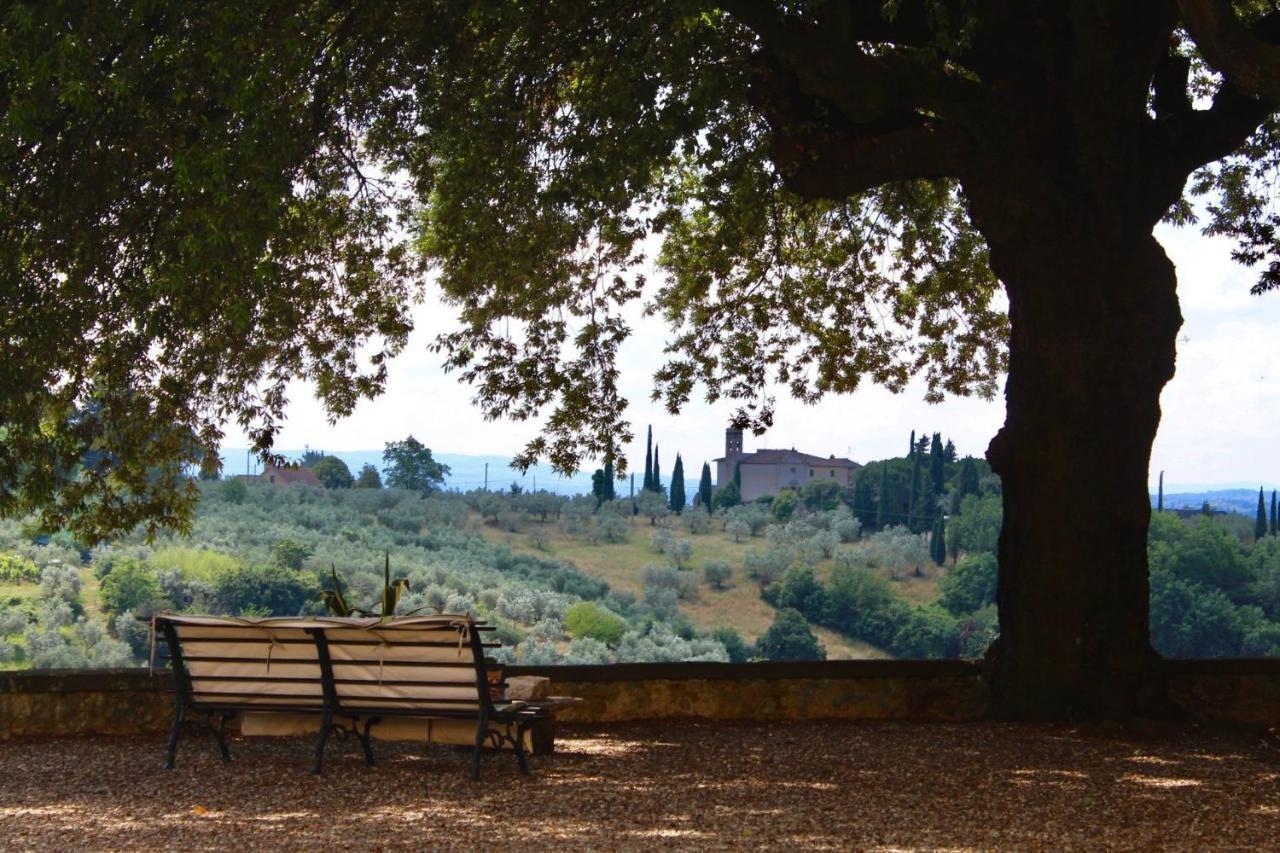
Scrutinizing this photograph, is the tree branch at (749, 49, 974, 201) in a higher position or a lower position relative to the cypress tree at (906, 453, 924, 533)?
higher

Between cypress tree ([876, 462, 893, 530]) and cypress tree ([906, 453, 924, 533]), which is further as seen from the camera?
cypress tree ([876, 462, 893, 530])

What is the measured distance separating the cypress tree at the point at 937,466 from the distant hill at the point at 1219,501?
9457mm

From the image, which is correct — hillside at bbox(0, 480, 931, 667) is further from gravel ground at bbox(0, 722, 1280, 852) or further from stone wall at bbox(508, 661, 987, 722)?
gravel ground at bbox(0, 722, 1280, 852)

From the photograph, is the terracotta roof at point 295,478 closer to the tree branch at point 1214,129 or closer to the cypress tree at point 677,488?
the cypress tree at point 677,488

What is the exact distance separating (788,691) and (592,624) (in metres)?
35.0

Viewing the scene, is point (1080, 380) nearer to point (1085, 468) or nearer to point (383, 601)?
point (1085, 468)

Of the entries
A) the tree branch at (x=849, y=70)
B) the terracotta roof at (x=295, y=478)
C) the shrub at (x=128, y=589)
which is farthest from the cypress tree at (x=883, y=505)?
the tree branch at (x=849, y=70)

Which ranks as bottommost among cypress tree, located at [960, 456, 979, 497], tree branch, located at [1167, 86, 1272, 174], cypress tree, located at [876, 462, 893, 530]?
cypress tree, located at [876, 462, 893, 530]

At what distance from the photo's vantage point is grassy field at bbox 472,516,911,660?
51.4 meters

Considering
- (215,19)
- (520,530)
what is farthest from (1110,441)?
(520,530)

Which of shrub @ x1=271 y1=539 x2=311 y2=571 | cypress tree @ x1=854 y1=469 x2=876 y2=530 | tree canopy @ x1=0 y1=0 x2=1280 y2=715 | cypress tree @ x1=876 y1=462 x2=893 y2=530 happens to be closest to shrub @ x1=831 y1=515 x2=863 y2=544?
cypress tree @ x1=854 y1=469 x2=876 y2=530

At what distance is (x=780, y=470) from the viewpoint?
6144cm

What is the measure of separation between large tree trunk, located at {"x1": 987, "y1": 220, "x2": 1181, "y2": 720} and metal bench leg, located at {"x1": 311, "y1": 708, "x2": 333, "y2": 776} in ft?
13.4

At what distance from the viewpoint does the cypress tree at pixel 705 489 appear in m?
60.4
